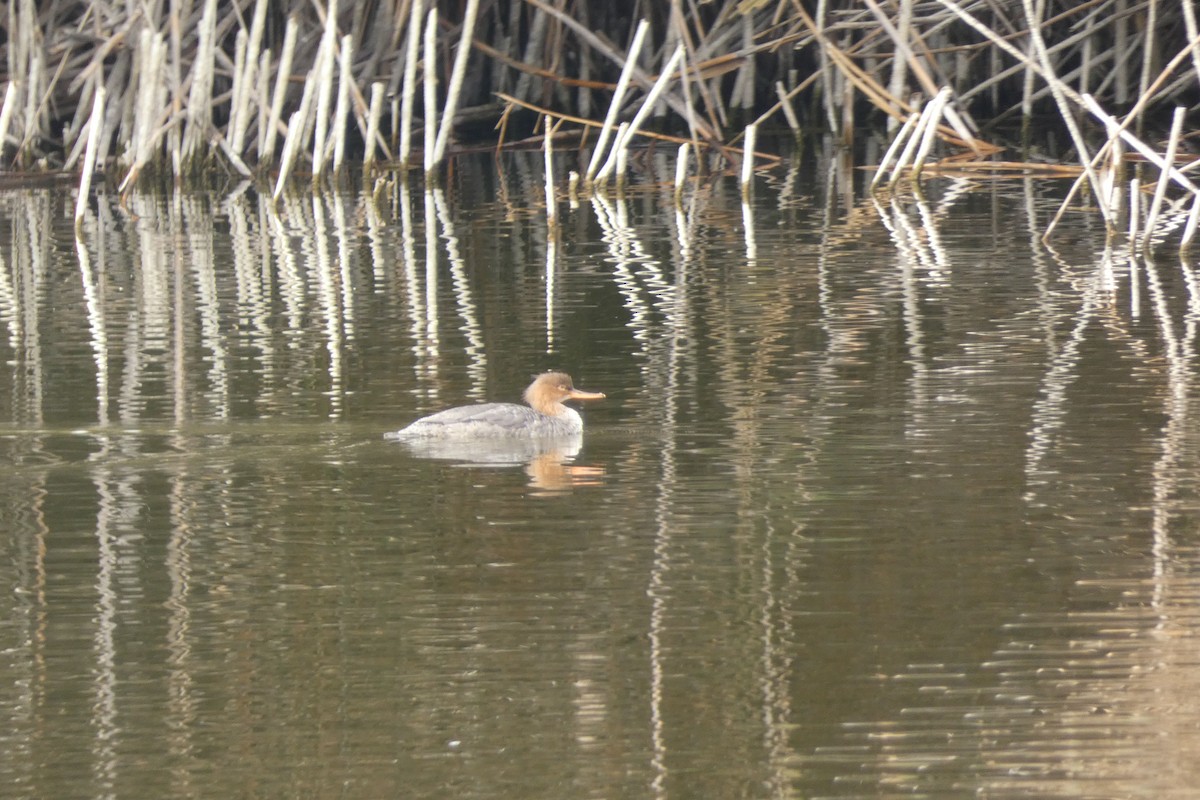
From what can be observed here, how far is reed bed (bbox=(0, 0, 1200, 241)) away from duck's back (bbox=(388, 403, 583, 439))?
6624mm

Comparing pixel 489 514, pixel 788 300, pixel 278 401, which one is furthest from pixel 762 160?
pixel 489 514

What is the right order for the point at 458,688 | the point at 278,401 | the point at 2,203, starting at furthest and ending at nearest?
the point at 2,203
the point at 278,401
the point at 458,688

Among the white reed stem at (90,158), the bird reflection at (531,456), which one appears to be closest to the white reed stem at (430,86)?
the white reed stem at (90,158)

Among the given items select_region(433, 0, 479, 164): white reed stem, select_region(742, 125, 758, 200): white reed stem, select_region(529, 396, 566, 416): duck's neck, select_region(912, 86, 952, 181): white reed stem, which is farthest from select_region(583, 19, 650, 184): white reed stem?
select_region(529, 396, 566, 416): duck's neck

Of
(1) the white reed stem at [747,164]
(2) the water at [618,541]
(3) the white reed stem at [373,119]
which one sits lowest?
(2) the water at [618,541]

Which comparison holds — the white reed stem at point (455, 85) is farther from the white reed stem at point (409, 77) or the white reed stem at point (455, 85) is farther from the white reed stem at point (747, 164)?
the white reed stem at point (747, 164)

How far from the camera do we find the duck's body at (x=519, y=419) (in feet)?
24.8

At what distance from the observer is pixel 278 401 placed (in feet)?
27.2

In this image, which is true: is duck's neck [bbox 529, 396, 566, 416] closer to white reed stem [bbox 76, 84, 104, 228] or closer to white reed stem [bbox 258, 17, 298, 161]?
white reed stem [bbox 76, 84, 104, 228]

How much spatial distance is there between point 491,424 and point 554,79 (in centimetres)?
1179

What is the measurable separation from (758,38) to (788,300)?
371 inches

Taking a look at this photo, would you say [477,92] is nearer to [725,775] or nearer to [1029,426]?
[1029,426]

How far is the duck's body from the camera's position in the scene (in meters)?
7.56

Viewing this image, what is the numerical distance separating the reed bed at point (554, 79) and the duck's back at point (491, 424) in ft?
21.7
